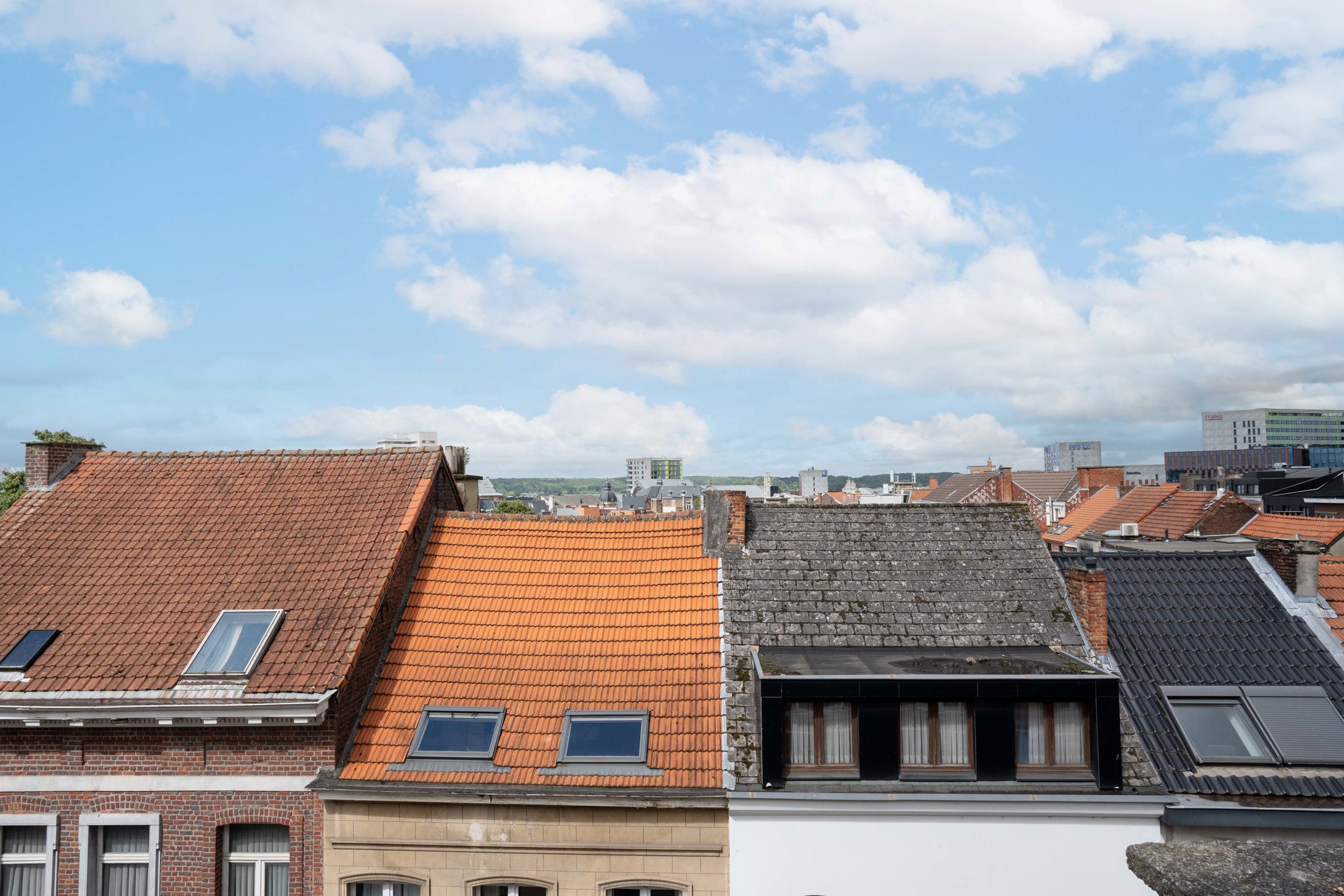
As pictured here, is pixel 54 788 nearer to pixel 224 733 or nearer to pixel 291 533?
pixel 224 733

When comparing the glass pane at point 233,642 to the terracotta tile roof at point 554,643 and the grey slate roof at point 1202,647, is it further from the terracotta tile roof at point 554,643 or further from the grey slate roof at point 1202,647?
the grey slate roof at point 1202,647

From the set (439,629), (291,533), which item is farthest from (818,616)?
(291,533)

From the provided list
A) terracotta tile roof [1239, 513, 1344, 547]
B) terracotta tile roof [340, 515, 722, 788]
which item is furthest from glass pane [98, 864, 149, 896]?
terracotta tile roof [1239, 513, 1344, 547]

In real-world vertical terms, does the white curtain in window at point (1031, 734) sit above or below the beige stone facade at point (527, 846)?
above

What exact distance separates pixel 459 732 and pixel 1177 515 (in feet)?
124

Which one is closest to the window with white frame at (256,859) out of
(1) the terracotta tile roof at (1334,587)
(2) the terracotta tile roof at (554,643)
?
(2) the terracotta tile roof at (554,643)

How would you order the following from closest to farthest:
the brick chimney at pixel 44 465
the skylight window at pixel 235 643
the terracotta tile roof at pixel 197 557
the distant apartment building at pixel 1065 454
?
the skylight window at pixel 235 643, the terracotta tile roof at pixel 197 557, the brick chimney at pixel 44 465, the distant apartment building at pixel 1065 454

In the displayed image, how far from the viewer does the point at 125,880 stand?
11.6 meters

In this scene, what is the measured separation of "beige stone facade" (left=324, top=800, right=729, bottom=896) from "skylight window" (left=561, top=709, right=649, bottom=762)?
675 millimetres

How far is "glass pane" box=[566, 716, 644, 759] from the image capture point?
11391 mm

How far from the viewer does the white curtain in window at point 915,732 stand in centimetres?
1137

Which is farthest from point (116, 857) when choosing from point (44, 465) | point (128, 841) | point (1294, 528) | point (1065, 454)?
point (1065, 454)

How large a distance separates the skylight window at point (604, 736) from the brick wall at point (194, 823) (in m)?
3.59

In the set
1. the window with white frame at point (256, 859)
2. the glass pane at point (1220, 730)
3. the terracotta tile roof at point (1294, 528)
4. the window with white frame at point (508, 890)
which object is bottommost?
the window with white frame at point (508, 890)
